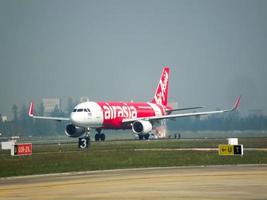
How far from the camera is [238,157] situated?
5481 cm

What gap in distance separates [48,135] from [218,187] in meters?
146

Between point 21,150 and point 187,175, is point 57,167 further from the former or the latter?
point 21,150

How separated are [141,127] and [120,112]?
4.83m

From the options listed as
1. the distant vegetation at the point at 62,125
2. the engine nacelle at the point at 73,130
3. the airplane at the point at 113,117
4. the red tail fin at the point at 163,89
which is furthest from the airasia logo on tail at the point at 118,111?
the distant vegetation at the point at 62,125

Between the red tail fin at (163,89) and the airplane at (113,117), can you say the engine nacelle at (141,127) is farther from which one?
the red tail fin at (163,89)

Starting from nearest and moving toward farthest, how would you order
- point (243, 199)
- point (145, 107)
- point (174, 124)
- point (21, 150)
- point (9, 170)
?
point (243, 199), point (9, 170), point (21, 150), point (145, 107), point (174, 124)

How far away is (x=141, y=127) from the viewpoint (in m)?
107

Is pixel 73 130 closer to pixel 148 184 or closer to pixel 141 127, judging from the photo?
pixel 141 127

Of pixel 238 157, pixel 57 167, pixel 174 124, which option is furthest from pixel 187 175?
pixel 174 124

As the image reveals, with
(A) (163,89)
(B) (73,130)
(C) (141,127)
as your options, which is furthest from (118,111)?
(A) (163,89)

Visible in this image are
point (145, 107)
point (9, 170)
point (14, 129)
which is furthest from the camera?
point (14, 129)

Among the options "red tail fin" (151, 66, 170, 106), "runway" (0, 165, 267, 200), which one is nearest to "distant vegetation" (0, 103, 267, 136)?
"red tail fin" (151, 66, 170, 106)

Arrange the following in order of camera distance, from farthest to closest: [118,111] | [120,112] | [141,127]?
[120,112] < [118,111] < [141,127]

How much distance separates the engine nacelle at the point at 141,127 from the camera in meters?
107
